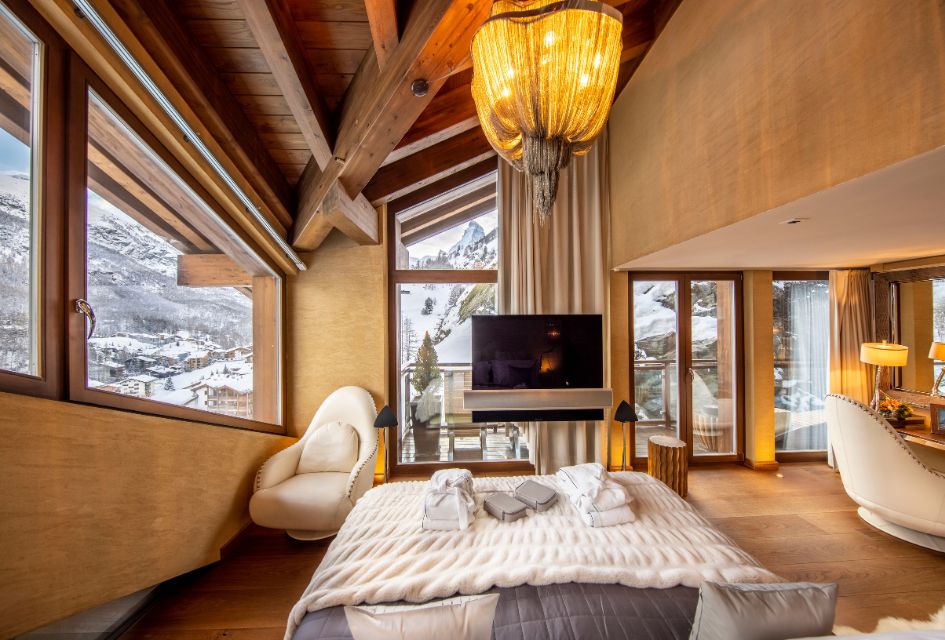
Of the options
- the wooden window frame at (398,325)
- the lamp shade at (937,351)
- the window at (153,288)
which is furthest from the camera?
the wooden window frame at (398,325)

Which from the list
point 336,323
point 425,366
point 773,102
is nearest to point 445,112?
point 773,102

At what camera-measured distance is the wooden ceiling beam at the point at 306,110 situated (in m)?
1.39

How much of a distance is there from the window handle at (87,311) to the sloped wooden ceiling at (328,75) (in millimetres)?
1074

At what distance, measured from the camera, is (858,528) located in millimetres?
2709

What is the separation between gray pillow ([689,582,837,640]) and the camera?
102 cm

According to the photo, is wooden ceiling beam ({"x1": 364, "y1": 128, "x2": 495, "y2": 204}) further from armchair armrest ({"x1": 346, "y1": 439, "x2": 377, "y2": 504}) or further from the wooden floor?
the wooden floor

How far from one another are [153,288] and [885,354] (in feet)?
18.7

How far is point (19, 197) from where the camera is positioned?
4.07 ft

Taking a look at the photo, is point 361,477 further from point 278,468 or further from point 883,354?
point 883,354

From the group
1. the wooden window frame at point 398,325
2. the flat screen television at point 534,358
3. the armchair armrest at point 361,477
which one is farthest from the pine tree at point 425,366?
the armchair armrest at point 361,477

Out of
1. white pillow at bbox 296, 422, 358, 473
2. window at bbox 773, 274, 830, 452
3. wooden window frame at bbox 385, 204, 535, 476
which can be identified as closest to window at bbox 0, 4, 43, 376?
white pillow at bbox 296, 422, 358, 473

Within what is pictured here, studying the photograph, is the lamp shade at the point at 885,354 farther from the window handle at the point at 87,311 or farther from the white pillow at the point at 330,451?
the window handle at the point at 87,311

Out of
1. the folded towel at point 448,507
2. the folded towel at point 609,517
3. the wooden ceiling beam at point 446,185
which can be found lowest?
the folded towel at point 609,517

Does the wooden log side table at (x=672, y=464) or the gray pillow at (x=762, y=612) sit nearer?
the gray pillow at (x=762, y=612)
